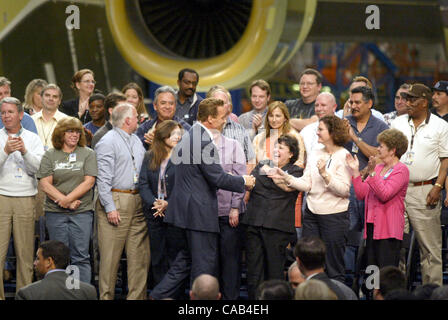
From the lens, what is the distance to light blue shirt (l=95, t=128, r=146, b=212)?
223 inches

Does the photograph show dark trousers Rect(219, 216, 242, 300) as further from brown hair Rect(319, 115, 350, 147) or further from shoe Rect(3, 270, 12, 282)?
shoe Rect(3, 270, 12, 282)

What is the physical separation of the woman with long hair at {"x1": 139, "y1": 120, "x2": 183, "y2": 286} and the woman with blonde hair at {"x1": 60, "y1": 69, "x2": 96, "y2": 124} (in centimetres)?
135

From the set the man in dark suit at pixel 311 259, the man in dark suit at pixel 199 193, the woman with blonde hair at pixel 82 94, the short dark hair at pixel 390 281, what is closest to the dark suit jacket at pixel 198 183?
the man in dark suit at pixel 199 193

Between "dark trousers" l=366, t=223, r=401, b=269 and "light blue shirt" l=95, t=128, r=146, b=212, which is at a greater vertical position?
"light blue shirt" l=95, t=128, r=146, b=212

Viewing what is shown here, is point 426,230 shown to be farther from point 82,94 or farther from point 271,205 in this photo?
point 82,94

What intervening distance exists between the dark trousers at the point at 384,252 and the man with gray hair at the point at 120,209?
166 cm

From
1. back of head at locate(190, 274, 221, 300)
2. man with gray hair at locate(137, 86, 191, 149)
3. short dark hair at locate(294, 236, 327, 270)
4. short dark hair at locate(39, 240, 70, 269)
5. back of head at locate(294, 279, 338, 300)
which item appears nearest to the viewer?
back of head at locate(294, 279, 338, 300)

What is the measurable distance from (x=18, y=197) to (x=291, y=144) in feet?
6.70

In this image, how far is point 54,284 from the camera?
14.6ft

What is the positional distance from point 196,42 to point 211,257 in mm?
2855

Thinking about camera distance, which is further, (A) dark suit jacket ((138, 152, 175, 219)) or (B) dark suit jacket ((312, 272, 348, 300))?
(A) dark suit jacket ((138, 152, 175, 219))

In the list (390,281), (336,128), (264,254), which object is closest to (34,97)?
(264,254)

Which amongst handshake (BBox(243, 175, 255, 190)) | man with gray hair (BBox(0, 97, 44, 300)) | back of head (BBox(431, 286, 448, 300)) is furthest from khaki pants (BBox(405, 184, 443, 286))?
man with gray hair (BBox(0, 97, 44, 300))

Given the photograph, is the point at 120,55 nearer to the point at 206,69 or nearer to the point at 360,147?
the point at 206,69
